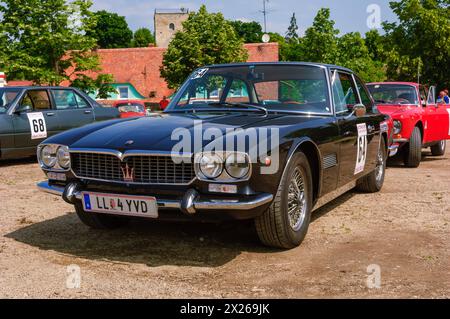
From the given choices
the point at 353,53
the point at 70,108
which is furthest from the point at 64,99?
the point at 353,53

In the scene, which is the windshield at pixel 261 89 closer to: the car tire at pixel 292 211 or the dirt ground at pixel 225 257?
the car tire at pixel 292 211

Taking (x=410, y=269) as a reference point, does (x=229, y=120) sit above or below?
above

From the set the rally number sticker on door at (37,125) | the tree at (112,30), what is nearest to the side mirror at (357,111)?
the rally number sticker on door at (37,125)

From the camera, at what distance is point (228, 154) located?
11.4 feet

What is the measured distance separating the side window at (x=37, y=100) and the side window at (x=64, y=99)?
0.18 meters

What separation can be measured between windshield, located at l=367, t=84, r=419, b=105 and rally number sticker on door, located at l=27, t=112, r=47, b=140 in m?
6.08

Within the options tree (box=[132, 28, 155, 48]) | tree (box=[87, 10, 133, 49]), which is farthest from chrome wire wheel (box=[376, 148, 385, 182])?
tree (box=[132, 28, 155, 48])

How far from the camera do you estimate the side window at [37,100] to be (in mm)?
9811

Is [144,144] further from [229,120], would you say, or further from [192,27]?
[192,27]

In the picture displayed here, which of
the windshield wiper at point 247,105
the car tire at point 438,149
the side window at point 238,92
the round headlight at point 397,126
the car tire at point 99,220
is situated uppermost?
the side window at point 238,92

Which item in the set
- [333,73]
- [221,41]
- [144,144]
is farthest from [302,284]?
[221,41]

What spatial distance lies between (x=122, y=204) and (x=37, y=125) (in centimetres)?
660

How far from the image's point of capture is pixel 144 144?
3.74 meters

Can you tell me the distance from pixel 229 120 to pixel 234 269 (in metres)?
1.20
